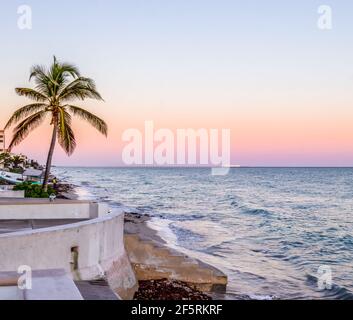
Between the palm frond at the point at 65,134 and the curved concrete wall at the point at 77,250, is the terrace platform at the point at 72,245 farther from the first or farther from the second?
the palm frond at the point at 65,134

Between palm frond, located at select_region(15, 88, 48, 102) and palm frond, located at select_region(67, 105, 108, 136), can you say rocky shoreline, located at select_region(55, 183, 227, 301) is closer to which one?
palm frond, located at select_region(67, 105, 108, 136)

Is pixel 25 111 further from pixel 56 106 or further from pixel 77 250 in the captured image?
pixel 77 250

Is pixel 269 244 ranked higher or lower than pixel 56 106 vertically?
lower

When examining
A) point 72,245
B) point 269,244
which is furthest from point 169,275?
point 269,244

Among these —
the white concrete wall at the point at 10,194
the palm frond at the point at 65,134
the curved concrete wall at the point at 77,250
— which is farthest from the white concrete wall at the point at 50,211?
the palm frond at the point at 65,134

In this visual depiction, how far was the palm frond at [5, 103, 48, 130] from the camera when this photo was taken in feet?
67.8

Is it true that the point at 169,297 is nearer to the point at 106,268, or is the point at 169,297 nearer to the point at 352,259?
the point at 106,268

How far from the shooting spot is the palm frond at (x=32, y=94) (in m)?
21.2

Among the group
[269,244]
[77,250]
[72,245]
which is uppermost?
[72,245]

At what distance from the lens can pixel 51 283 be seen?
19.5ft

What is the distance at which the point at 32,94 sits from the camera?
21266 millimetres

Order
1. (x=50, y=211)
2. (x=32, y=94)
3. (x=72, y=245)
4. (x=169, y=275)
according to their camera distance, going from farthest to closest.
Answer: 1. (x=32, y=94)
2. (x=169, y=275)
3. (x=50, y=211)
4. (x=72, y=245)

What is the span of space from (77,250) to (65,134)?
12388mm

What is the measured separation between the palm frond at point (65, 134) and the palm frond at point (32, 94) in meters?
1.06
